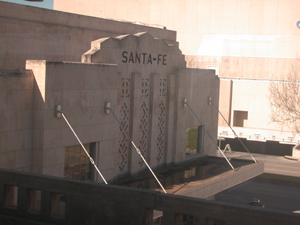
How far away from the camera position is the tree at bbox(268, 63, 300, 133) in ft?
130

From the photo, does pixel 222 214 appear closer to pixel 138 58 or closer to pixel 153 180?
pixel 153 180

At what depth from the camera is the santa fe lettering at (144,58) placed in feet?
54.3

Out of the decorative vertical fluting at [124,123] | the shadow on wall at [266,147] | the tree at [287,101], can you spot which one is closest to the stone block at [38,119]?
the decorative vertical fluting at [124,123]

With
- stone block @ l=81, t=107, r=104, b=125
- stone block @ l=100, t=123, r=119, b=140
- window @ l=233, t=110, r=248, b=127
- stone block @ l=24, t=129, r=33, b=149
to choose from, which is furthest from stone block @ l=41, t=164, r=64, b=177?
window @ l=233, t=110, r=248, b=127

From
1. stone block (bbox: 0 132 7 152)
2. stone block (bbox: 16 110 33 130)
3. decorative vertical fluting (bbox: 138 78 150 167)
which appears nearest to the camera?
stone block (bbox: 0 132 7 152)

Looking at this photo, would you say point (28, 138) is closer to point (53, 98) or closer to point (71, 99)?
point (53, 98)

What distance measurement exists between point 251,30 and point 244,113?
877cm

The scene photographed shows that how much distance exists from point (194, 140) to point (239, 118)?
2414 cm

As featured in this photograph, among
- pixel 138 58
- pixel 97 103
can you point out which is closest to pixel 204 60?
pixel 138 58

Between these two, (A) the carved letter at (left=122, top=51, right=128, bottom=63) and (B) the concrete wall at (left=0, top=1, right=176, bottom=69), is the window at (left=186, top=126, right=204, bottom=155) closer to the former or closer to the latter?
(A) the carved letter at (left=122, top=51, right=128, bottom=63)

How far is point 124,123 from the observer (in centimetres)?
1655

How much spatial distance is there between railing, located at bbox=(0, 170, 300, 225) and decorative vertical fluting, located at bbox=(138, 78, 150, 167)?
30.6ft

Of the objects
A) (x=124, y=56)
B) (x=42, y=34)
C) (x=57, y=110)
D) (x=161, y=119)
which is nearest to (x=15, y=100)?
(x=57, y=110)

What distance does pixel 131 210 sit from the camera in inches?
296
